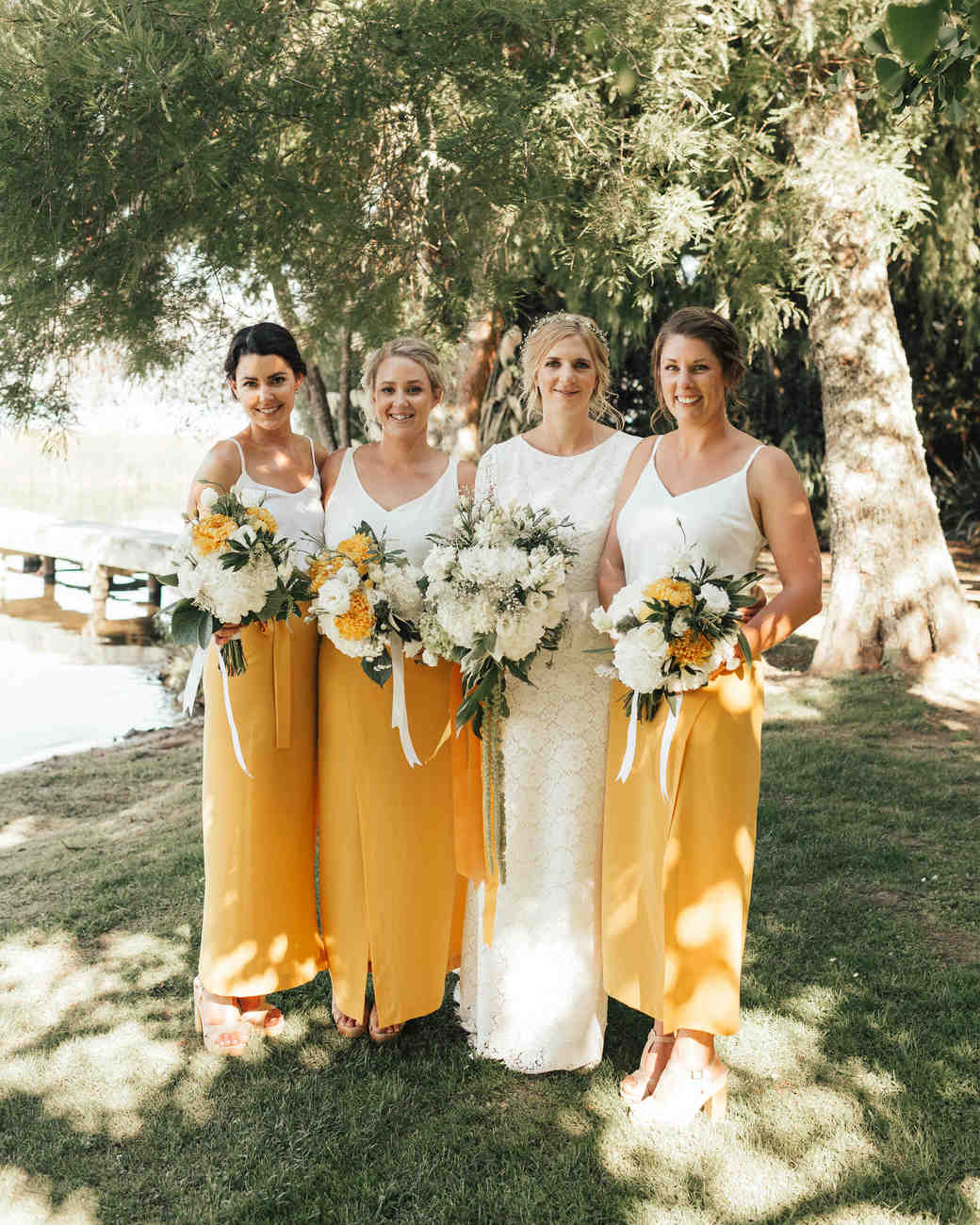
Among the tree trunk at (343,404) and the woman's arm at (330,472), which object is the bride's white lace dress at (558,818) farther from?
the tree trunk at (343,404)

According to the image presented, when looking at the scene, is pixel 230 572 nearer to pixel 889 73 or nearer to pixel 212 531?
pixel 212 531

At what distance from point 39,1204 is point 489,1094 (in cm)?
120

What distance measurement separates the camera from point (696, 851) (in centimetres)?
289

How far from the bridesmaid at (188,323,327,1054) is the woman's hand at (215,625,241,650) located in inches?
1.1

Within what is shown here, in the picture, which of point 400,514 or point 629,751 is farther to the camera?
point 400,514

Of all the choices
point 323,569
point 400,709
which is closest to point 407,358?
point 323,569

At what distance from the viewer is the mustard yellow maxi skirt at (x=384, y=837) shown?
3287mm

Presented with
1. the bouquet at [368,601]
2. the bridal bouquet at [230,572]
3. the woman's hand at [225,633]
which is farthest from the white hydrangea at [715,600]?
the woman's hand at [225,633]

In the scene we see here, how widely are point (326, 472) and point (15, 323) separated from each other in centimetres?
276

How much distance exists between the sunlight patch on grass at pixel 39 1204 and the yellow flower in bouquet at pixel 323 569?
5.50 ft

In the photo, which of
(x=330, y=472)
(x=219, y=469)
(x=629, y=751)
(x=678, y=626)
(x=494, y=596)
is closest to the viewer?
(x=678, y=626)

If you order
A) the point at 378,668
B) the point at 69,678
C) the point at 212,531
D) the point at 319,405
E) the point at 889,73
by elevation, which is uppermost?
the point at 889,73

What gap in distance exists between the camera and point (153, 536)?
60.0ft

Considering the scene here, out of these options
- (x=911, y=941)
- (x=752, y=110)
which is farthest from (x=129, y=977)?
(x=752, y=110)
